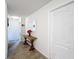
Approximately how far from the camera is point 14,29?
801 cm

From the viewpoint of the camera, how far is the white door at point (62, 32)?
2.15 metres

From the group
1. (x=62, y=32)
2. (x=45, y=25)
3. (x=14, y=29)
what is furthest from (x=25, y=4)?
(x=14, y=29)

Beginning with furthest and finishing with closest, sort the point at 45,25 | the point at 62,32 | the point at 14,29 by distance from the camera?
the point at 14,29 → the point at 45,25 → the point at 62,32

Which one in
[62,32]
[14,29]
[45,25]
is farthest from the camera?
[14,29]

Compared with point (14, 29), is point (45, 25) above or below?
above

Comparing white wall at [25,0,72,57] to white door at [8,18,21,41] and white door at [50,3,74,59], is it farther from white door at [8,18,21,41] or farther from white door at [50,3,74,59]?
white door at [8,18,21,41]

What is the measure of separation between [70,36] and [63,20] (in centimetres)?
52

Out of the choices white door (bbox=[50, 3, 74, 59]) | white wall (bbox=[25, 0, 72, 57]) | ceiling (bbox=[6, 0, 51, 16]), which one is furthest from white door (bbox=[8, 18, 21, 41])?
white door (bbox=[50, 3, 74, 59])

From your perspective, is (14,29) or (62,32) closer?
(62,32)

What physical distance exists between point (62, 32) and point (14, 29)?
6317mm

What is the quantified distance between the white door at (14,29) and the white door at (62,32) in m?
5.55

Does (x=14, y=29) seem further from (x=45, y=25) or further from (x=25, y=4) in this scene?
(x=45, y=25)

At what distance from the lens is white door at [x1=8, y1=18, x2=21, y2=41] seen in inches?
313
